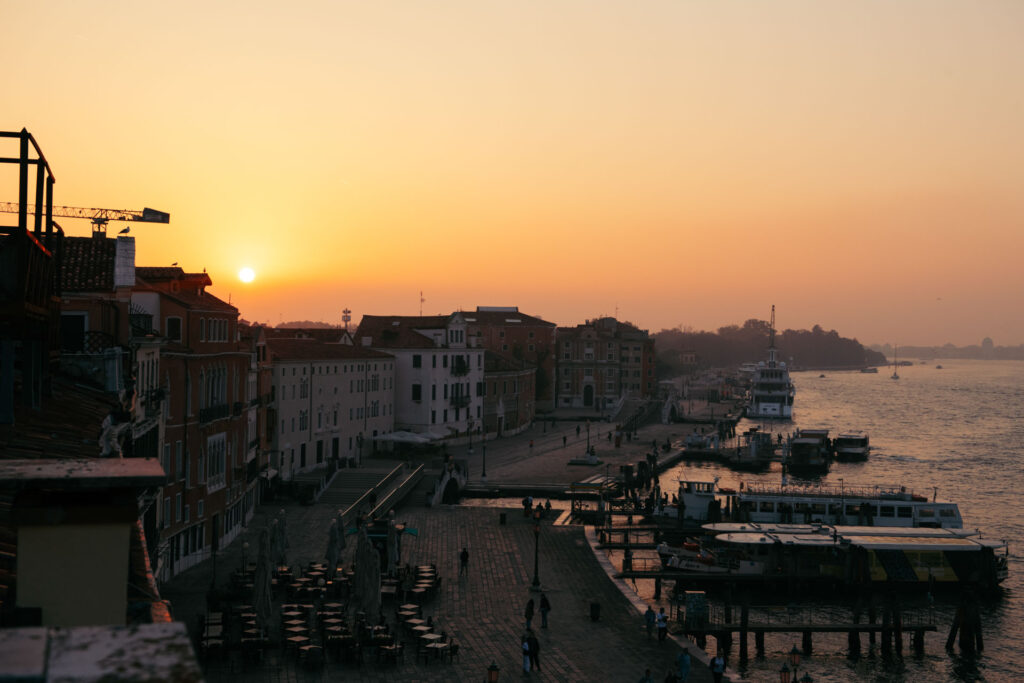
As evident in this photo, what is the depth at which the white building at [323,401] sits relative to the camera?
5678 centimetres

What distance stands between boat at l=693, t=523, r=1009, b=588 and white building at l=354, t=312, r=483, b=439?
34.6 metres

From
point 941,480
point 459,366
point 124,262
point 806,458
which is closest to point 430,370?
point 459,366

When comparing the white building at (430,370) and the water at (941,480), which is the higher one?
the white building at (430,370)

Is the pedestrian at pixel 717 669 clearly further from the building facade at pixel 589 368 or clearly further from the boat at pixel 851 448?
the building facade at pixel 589 368

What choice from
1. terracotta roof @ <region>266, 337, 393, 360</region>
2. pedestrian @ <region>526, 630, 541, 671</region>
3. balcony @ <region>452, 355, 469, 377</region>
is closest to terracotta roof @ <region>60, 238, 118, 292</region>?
pedestrian @ <region>526, 630, 541, 671</region>

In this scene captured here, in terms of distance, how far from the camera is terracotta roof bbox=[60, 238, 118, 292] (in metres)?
27.5

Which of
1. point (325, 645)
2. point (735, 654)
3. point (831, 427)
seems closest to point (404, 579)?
point (325, 645)

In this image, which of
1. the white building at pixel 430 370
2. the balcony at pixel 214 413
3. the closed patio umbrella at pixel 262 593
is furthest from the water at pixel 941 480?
the balcony at pixel 214 413

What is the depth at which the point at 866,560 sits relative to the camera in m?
43.3

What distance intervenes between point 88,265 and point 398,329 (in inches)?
2101

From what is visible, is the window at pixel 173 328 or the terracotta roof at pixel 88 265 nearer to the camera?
the terracotta roof at pixel 88 265

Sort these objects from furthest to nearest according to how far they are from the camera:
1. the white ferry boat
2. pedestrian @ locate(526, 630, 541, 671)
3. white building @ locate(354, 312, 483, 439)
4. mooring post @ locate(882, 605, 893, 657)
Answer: white building @ locate(354, 312, 483, 439) → the white ferry boat → mooring post @ locate(882, 605, 893, 657) → pedestrian @ locate(526, 630, 541, 671)

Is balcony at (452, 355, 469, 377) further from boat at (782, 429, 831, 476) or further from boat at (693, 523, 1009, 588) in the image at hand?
boat at (693, 523, 1009, 588)

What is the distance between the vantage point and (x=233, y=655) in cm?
2541
